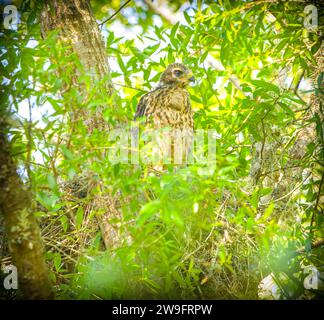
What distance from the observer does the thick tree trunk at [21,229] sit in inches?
80.8

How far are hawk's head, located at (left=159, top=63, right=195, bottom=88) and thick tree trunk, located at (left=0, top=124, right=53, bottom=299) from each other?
229 centimetres

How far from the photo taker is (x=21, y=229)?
206 centimetres

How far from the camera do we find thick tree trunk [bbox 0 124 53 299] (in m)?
2.05

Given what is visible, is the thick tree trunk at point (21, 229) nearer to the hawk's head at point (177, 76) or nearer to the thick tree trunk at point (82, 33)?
the thick tree trunk at point (82, 33)

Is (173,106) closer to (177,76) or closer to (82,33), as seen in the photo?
(177,76)

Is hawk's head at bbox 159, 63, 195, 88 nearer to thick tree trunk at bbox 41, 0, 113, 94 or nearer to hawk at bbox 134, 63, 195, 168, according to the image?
hawk at bbox 134, 63, 195, 168

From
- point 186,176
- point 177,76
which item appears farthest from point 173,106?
point 186,176

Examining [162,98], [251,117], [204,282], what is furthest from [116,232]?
[162,98]

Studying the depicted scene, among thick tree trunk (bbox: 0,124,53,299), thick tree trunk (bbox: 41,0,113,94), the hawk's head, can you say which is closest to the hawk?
the hawk's head

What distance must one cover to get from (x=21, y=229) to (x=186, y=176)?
33.1 inches

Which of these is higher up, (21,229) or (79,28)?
(79,28)

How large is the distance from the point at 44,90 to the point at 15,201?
0.60m

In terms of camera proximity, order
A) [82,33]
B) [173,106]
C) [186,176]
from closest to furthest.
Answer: [186,176] < [82,33] < [173,106]
